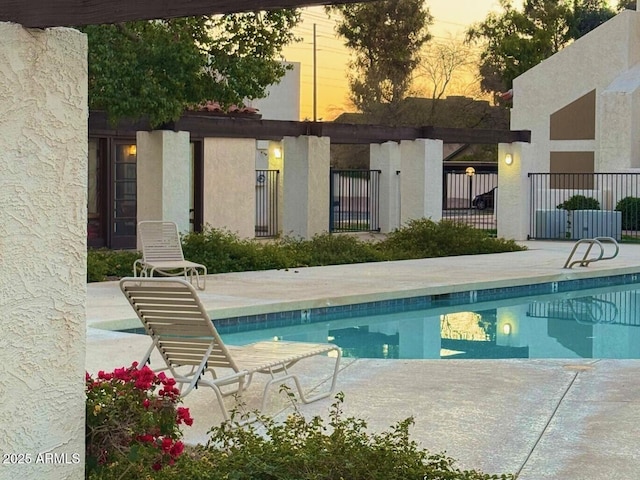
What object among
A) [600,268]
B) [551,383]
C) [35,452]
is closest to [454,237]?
[600,268]

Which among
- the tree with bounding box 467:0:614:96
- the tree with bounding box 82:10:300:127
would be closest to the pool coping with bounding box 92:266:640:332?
the tree with bounding box 82:10:300:127

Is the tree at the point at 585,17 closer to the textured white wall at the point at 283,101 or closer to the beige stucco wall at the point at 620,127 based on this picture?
the beige stucco wall at the point at 620,127

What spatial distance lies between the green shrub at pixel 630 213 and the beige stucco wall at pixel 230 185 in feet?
36.2

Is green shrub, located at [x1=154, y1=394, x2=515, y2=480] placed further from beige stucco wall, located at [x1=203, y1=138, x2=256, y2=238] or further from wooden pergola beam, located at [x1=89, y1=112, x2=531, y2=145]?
beige stucco wall, located at [x1=203, y1=138, x2=256, y2=238]

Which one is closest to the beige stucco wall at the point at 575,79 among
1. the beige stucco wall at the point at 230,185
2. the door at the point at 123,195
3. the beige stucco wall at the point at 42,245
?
the beige stucco wall at the point at 230,185

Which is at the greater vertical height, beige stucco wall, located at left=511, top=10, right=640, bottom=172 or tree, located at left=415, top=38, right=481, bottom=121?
tree, located at left=415, top=38, right=481, bottom=121

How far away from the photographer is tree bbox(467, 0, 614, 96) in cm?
5022

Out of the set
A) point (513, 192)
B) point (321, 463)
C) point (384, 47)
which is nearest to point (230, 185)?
point (513, 192)

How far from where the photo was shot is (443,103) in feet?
169

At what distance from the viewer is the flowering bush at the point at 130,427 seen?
14.5 ft

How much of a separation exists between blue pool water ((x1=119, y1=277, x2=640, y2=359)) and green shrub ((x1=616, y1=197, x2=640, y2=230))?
13.9m

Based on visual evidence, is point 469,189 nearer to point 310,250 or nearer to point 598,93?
point 598,93

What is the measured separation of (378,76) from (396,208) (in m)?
22.6

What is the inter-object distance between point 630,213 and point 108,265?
17.3 meters
